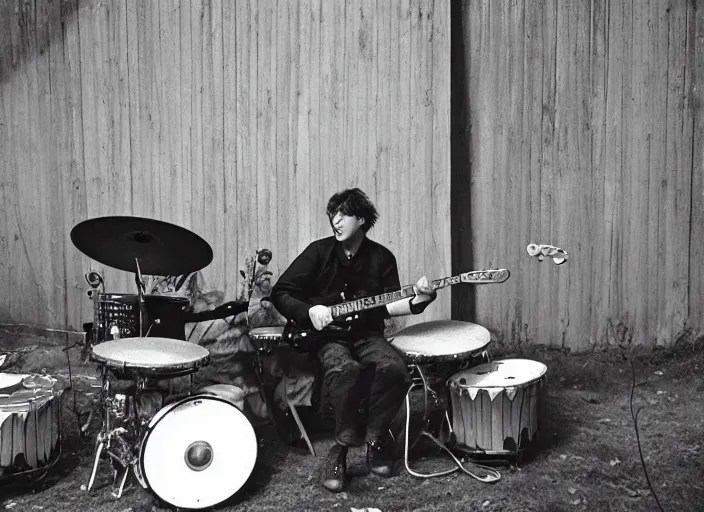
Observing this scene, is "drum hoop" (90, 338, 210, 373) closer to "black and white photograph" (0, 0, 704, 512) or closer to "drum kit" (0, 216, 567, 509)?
"drum kit" (0, 216, 567, 509)

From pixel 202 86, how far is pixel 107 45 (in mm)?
913

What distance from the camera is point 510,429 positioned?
410 centimetres

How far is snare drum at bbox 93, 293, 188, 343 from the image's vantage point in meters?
4.19

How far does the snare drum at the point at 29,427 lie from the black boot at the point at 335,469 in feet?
4.96

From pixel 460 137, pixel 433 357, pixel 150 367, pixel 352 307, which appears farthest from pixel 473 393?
pixel 460 137

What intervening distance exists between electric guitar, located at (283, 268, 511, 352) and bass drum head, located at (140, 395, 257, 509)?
0.73 meters

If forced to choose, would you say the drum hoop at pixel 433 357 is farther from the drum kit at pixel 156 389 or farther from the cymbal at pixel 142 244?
the cymbal at pixel 142 244

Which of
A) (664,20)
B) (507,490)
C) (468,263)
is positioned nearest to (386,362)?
(507,490)

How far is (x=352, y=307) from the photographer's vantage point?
4.32m

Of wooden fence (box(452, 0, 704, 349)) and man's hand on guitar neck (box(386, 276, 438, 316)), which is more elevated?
wooden fence (box(452, 0, 704, 349))

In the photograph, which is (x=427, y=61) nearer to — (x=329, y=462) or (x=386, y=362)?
(x=386, y=362)

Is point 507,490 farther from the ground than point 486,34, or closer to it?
closer to it

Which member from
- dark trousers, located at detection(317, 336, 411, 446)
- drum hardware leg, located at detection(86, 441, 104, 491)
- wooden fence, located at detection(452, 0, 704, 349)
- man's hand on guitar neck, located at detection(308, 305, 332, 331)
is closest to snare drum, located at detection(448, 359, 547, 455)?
dark trousers, located at detection(317, 336, 411, 446)

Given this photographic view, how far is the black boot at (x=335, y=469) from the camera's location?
3953 millimetres
